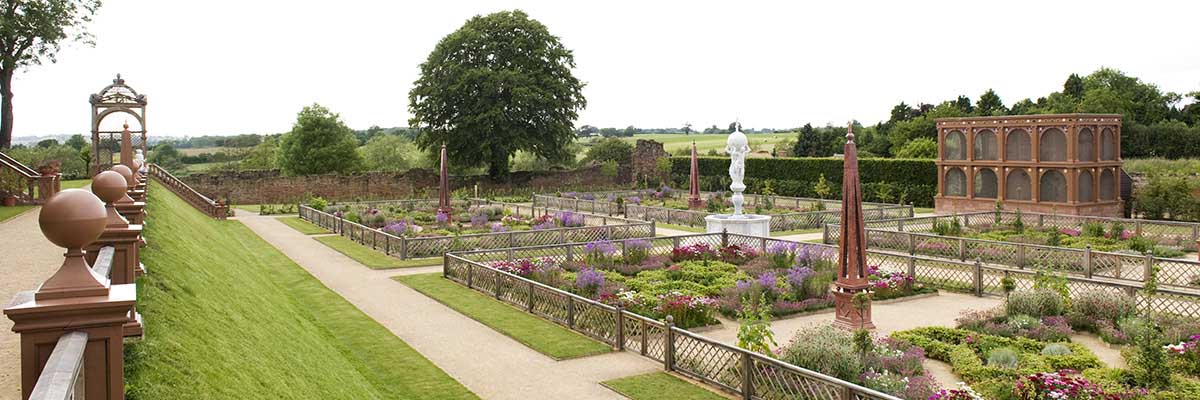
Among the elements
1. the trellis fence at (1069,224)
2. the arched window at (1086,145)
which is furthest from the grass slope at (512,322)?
the arched window at (1086,145)

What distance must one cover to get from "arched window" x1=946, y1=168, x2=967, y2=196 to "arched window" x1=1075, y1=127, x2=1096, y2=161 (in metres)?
4.34

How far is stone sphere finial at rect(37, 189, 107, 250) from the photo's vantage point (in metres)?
3.62

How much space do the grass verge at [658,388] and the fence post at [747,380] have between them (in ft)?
0.82

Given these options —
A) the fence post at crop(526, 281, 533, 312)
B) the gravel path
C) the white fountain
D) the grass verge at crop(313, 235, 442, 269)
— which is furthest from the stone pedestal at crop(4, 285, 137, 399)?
the white fountain

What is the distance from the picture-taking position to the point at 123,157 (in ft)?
61.5

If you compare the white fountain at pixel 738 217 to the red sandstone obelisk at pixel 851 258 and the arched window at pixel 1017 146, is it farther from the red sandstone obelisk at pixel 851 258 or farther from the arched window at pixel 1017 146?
the arched window at pixel 1017 146

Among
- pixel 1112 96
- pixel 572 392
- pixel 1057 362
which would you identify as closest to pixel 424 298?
pixel 572 392

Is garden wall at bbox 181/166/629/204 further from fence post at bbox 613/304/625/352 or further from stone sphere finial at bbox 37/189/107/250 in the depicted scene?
stone sphere finial at bbox 37/189/107/250

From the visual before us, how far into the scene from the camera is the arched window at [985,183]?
102 feet

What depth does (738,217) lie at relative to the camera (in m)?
23.8

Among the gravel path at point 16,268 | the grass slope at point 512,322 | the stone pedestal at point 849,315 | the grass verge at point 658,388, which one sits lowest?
the grass verge at point 658,388

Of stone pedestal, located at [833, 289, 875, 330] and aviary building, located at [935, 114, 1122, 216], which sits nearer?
stone pedestal, located at [833, 289, 875, 330]

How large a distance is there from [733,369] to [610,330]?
2713 millimetres

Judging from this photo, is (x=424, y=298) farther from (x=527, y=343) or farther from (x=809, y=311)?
(x=809, y=311)
